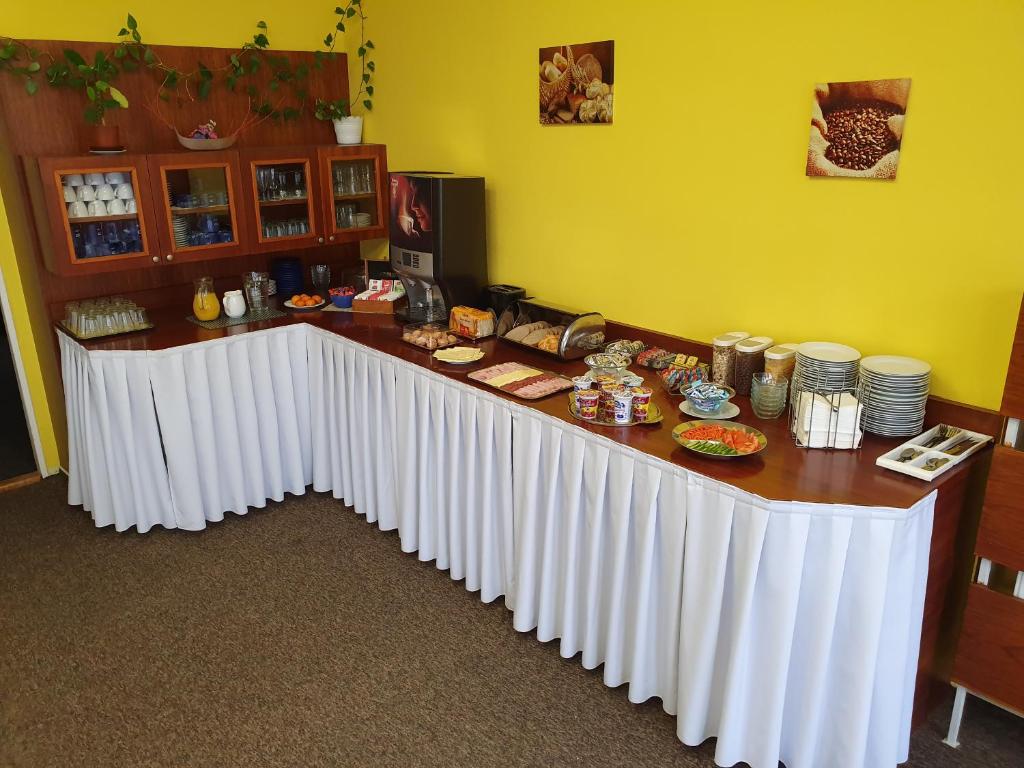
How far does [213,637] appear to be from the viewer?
243 cm

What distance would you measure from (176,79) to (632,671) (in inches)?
115

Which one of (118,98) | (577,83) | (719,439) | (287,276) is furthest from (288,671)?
(118,98)

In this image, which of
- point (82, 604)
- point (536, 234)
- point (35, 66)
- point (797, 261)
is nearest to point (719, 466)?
point (797, 261)

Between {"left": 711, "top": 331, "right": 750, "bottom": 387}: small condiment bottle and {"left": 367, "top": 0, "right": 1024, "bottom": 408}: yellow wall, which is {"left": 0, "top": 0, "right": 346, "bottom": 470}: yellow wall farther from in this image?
{"left": 711, "top": 331, "right": 750, "bottom": 387}: small condiment bottle

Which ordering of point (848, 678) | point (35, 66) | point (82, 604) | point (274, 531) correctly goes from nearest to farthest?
point (848, 678) < point (82, 604) < point (35, 66) < point (274, 531)

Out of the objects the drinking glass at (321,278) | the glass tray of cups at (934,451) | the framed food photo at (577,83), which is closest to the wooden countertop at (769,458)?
the glass tray of cups at (934,451)

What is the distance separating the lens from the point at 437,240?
302 cm

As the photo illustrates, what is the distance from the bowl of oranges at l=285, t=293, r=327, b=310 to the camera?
11.1 ft

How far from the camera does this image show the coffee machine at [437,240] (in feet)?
9.87

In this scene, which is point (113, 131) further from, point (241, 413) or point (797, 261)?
point (797, 261)

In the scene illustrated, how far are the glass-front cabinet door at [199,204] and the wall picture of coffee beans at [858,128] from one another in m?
2.28

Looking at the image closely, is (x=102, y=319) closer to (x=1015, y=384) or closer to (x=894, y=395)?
(x=894, y=395)

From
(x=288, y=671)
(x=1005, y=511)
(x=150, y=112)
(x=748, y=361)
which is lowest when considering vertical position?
(x=288, y=671)

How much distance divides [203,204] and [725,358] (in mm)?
2204
